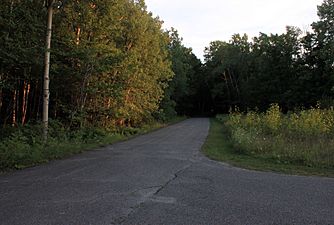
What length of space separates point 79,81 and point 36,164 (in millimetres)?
11099

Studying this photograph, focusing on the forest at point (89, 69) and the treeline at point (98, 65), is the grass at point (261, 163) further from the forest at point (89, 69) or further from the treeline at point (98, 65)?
the treeline at point (98, 65)

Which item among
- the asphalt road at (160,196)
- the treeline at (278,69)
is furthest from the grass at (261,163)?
the treeline at (278,69)

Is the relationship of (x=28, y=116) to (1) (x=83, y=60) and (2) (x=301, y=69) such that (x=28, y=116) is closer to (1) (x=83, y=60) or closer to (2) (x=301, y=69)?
(1) (x=83, y=60)

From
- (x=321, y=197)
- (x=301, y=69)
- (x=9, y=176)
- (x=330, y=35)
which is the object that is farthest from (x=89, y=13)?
(x=301, y=69)

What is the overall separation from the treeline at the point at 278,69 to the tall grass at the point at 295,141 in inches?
852

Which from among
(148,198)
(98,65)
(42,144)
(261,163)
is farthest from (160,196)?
(98,65)

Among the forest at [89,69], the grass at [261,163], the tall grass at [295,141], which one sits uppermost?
the forest at [89,69]

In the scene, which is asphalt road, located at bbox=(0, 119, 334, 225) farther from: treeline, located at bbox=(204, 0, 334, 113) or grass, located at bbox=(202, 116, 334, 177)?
treeline, located at bbox=(204, 0, 334, 113)

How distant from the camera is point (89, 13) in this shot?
852 inches

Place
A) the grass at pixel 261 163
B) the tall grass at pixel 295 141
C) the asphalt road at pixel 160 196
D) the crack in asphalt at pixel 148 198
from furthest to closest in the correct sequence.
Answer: the tall grass at pixel 295 141, the grass at pixel 261 163, the asphalt road at pixel 160 196, the crack in asphalt at pixel 148 198

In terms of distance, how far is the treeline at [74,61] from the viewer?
1850cm

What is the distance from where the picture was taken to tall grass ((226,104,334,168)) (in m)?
13.8

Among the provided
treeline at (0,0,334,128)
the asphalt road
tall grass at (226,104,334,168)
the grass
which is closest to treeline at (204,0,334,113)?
treeline at (0,0,334,128)

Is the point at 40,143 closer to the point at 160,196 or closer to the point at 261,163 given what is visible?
the point at 261,163
